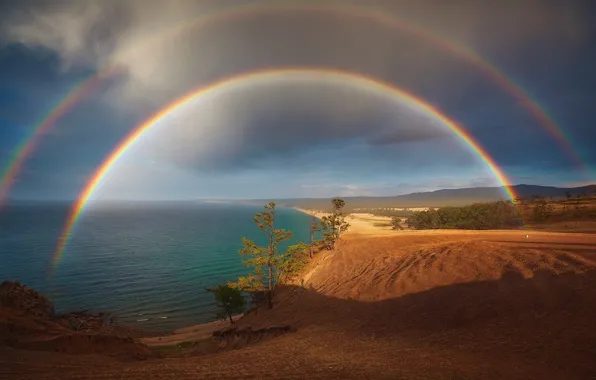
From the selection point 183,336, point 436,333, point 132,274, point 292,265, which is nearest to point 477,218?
point 292,265

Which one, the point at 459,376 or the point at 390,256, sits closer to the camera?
the point at 459,376

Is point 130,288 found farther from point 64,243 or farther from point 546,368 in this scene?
point 64,243

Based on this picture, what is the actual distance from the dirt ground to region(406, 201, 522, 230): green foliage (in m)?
55.9

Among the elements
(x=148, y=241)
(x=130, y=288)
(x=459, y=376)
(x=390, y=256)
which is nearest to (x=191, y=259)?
(x=130, y=288)

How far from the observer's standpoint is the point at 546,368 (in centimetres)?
905

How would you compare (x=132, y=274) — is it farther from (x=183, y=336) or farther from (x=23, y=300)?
(x=183, y=336)

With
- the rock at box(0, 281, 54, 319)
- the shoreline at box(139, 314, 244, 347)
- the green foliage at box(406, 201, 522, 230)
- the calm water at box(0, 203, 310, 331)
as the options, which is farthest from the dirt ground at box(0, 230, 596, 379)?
the green foliage at box(406, 201, 522, 230)

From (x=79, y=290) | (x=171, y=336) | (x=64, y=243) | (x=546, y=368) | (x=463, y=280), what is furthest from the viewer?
(x=64, y=243)

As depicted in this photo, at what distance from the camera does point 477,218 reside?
241ft

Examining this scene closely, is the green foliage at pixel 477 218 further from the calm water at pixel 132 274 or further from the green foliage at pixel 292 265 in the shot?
the calm water at pixel 132 274

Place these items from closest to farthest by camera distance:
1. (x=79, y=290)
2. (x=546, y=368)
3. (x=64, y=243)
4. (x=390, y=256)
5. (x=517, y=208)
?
(x=546, y=368) < (x=390, y=256) < (x=79, y=290) < (x=517, y=208) < (x=64, y=243)

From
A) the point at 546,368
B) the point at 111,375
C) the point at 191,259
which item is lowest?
the point at 191,259

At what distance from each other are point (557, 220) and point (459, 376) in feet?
253

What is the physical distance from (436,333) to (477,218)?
6962cm
